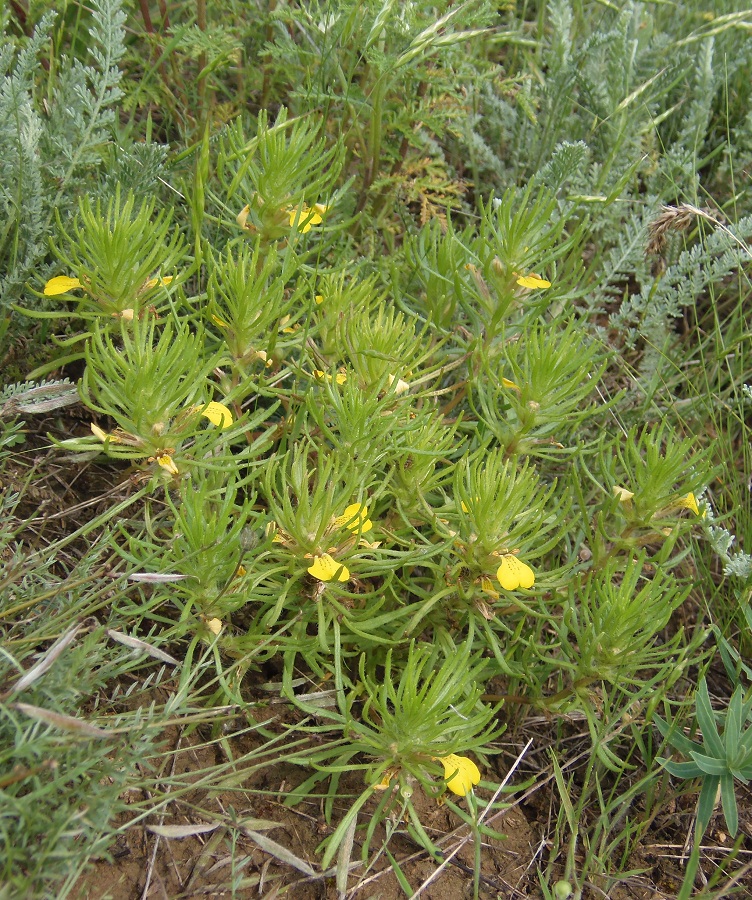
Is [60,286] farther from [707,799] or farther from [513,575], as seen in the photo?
[707,799]

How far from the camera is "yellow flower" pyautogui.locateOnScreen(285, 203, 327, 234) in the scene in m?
2.00

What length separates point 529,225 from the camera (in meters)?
2.04

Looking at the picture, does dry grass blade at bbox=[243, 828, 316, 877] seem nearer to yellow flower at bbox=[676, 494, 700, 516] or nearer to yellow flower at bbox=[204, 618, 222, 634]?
yellow flower at bbox=[204, 618, 222, 634]

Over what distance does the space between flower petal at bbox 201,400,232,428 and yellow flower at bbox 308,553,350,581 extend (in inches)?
13.5

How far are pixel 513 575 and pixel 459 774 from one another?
42 centimetres

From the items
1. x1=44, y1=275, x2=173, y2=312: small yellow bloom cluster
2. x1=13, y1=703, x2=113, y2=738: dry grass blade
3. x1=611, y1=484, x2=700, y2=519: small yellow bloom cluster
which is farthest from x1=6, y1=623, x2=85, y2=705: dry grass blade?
x1=611, y1=484, x2=700, y2=519: small yellow bloom cluster

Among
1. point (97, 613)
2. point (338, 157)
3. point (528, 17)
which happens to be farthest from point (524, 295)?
point (528, 17)

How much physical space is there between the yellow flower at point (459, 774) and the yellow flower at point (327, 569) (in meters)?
0.42

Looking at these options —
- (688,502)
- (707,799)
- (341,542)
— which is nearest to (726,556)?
(688,502)

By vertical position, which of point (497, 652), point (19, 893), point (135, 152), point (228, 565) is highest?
point (135, 152)

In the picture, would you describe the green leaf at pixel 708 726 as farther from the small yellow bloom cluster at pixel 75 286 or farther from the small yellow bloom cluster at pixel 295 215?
the small yellow bloom cluster at pixel 75 286

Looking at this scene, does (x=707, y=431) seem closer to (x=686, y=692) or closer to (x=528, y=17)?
(x=686, y=692)

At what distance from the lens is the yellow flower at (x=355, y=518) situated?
1.69 meters

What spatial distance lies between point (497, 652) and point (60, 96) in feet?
6.23
